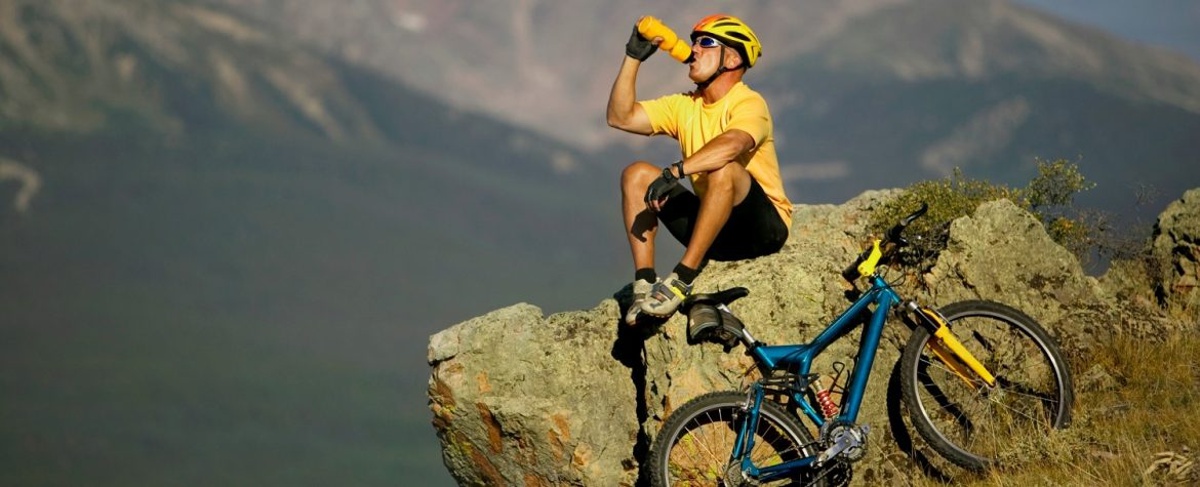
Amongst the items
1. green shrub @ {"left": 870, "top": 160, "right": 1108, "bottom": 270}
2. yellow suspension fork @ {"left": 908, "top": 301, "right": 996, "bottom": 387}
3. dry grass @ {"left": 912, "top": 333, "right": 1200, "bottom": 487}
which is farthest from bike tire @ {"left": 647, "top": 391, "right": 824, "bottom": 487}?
green shrub @ {"left": 870, "top": 160, "right": 1108, "bottom": 270}

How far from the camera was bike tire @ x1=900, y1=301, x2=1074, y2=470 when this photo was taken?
25.9 feet

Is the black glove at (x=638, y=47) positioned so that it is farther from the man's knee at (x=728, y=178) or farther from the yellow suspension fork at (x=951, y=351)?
the yellow suspension fork at (x=951, y=351)

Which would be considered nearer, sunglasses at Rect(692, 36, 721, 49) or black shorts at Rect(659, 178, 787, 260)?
black shorts at Rect(659, 178, 787, 260)

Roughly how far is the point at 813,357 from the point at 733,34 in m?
2.67

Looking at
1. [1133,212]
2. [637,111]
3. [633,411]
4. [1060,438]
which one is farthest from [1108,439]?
[1133,212]

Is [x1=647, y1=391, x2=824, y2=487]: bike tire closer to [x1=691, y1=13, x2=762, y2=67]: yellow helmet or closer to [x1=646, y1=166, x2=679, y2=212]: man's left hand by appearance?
[x1=646, y1=166, x2=679, y2=212]: man's left hand

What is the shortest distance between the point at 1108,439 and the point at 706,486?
9.07 feet

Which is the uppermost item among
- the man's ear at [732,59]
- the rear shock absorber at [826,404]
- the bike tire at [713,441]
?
the man's ear at [732,59]

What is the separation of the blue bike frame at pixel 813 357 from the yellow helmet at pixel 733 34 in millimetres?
2157

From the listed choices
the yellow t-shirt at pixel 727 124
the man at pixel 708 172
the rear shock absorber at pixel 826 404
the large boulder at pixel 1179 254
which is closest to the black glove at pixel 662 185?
the man at pixel 708 172

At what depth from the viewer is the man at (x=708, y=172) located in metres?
8.31

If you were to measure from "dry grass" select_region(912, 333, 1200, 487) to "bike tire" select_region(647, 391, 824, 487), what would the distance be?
1.32 meters

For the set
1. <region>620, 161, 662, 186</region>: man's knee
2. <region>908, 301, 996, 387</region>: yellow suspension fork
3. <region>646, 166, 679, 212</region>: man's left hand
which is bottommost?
<region>908, 301, 996, 387</region>: yellow suspension fork

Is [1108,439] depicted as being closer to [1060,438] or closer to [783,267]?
[1060,438]
